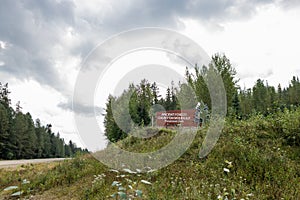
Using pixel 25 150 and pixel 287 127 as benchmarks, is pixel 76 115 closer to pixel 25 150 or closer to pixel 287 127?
pixel 287 127

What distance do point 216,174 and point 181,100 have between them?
645 centimetres

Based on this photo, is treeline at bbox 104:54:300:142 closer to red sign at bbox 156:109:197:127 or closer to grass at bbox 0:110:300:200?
red sign at bbox 156:109:197:127

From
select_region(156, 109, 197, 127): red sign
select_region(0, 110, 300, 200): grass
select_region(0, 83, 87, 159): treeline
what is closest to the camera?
select_region(0, 110, 300, 200): grass

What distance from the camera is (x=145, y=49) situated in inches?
280

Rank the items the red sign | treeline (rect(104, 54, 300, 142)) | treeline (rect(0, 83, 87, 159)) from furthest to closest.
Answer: treeline (rect(0, 83, 87, 159)) → the red sign → treeline (rect(104, 54, 300, 142))

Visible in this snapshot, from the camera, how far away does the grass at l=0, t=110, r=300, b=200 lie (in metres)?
6.41

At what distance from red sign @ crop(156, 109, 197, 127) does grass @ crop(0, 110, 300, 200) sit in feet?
10.2

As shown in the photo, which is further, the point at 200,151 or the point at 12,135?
the point at 12,135

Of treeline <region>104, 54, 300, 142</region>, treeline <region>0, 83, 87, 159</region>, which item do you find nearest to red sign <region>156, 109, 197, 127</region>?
treeline <region>104, 54, 300, 142</region>

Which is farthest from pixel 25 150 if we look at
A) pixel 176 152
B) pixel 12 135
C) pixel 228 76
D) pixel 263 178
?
pixel 263 178

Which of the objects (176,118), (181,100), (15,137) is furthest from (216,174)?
(15,137)

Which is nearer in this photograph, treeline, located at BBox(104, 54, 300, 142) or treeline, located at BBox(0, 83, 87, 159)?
treeline, located at BBox(104, 54, 300, 142)

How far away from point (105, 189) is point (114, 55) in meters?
3.68

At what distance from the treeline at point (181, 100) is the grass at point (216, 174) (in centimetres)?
191
